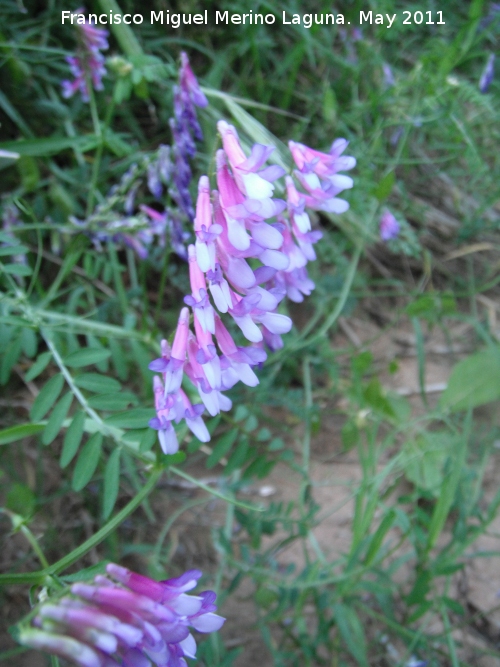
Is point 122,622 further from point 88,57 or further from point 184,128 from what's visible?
point 88,57

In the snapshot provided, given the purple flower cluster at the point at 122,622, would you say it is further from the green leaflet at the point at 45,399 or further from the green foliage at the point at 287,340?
the green leaflet at the point at 45,399

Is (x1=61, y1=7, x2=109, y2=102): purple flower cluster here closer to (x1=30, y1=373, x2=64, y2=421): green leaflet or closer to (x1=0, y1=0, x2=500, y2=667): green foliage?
(x1=0, y1=0, x2=500, y2=667): green foliage

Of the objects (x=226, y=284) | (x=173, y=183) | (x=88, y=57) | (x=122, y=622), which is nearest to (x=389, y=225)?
(x=173, y=183)

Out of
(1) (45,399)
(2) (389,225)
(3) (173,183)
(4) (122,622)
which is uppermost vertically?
(3) (173,183)

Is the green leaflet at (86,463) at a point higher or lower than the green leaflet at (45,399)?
lower

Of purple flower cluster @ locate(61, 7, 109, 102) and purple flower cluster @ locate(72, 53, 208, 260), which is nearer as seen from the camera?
purple flower cluster @ locate(72, 53, 208, 260)

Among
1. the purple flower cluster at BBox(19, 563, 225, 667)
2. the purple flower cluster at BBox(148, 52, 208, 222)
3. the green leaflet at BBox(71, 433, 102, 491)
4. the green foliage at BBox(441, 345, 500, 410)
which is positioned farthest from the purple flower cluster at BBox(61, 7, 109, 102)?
the green foliage at BBox(441, 345, 500, 410)

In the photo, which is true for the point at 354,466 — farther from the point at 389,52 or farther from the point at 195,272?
the point at 389,52

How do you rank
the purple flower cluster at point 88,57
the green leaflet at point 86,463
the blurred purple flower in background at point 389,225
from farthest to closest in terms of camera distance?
the blurred purple flower in background at point 389,225
the purple flower cluster at point 88,57
the green leaflet at point 86,463

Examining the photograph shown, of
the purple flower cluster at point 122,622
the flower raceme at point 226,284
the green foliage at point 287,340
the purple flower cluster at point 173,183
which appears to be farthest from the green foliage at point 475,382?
the purple flower cluster at point 122,622

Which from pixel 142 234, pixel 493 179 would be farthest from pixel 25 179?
pixel 493 179
